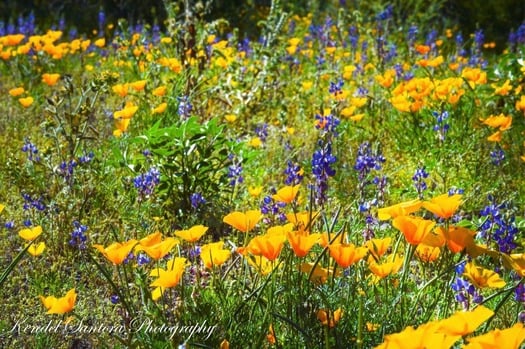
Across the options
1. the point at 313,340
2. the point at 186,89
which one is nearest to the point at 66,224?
the point at 313,340

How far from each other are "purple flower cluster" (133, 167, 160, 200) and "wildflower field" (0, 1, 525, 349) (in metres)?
0.01

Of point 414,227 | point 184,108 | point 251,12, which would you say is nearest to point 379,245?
point 414,227

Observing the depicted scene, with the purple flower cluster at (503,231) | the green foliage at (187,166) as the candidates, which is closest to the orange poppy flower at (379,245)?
the purple flower cluster at (503,231)

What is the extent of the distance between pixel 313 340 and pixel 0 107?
11.7 ft

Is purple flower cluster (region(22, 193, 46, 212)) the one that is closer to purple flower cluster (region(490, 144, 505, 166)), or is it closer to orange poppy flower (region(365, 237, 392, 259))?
orange poppy flower (region(365, 237, 392, 259))

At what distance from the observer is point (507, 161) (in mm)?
3568

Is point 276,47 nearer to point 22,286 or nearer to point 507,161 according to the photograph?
point 507,161

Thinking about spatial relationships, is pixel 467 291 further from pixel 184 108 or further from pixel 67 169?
pixel 184 108

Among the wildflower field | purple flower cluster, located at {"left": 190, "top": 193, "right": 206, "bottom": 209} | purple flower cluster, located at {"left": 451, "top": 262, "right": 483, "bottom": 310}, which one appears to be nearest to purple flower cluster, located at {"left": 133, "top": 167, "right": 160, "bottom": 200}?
the wildflower field

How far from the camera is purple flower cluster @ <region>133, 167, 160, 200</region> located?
2.88 meters

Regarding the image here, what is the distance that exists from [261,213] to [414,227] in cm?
106

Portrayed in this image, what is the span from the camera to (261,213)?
2588 mm

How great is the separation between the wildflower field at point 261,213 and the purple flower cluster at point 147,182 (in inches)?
Answer: 0.4

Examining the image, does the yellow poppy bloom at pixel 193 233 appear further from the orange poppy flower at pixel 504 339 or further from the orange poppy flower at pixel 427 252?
the orange poppy flower at pixel 504 339
